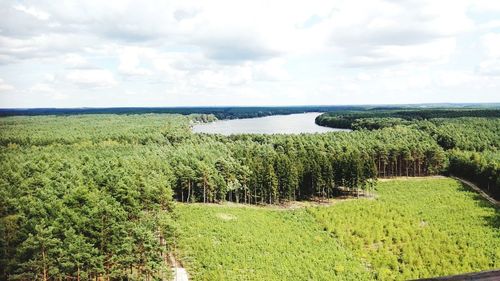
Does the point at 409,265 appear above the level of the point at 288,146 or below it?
below

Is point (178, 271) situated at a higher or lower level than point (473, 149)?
lower

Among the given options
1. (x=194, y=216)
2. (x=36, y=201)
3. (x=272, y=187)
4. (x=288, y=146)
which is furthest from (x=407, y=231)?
(x=288, y=146)

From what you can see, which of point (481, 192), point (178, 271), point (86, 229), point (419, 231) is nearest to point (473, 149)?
point (481, 192)

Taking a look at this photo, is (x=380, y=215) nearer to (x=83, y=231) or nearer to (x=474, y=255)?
(x=474, y=255)

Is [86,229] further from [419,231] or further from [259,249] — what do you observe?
[419,231]

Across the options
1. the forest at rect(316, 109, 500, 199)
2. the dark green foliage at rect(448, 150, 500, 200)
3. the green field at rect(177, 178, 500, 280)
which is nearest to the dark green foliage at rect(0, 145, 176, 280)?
the green field at rect(177, 178, 500, 280)
